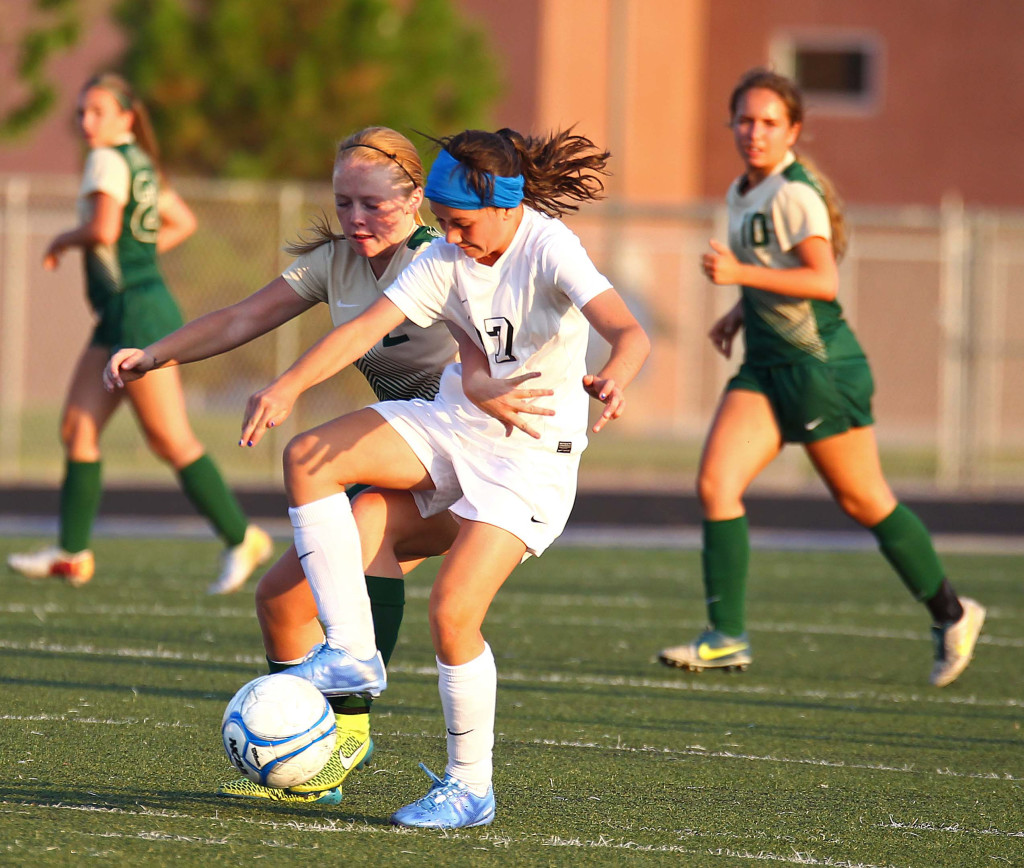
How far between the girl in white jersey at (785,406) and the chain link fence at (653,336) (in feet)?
28.8

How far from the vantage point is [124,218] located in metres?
7.43

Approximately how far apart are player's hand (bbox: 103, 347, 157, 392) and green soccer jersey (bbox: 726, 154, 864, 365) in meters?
2.80

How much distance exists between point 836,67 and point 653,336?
766 centimetres

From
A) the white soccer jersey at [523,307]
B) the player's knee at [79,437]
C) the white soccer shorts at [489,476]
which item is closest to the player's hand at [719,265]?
the white soccer jersey at [523,307]

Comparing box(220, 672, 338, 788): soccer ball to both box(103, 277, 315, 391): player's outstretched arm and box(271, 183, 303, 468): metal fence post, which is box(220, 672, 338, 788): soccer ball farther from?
box(271, 183, 303, 468): metal fence post

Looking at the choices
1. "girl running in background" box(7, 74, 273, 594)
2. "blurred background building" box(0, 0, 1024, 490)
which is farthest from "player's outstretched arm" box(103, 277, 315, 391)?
"blurred background building" box(0, 0, 1024, 490)

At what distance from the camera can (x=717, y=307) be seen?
22.8 m

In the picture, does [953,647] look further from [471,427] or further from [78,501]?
[78,501]

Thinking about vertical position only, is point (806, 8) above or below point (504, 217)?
above

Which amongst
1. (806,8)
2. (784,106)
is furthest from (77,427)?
(806,8)

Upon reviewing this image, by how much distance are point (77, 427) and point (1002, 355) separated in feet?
36.0

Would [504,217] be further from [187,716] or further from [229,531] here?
[229,531]

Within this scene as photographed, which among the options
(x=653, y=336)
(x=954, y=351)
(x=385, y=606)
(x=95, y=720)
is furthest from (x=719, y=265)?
(x=653, y=336)

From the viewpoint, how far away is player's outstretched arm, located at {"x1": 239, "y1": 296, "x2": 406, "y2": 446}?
3.60 metres
